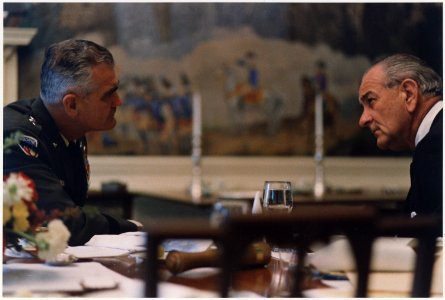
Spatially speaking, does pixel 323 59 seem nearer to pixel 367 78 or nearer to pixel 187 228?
pixel 367 78

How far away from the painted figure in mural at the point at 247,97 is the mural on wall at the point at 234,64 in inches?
0.5

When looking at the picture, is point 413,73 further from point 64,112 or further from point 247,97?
point 247,97

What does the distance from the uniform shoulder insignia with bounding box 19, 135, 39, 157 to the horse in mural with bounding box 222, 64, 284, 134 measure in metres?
6.08

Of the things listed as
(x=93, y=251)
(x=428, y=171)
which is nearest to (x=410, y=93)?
(x=428, y=171)

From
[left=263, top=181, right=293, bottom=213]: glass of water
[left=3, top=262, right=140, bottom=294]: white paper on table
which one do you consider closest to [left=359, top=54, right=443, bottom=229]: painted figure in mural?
[left=263, top=181, right=293, bottom=213]: glass of water

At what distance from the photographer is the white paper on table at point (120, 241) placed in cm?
288

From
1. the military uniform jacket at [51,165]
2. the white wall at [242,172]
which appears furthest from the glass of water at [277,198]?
the white wall at [242,172]

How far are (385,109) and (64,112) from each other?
143cm

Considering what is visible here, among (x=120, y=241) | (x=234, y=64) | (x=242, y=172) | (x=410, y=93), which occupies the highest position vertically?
(x=234, y=64)

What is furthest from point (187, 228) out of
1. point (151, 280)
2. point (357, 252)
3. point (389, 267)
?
point (389, 267)

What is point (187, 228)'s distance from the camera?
162cm

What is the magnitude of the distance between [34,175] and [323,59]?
22.8 feet

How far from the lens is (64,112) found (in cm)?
360

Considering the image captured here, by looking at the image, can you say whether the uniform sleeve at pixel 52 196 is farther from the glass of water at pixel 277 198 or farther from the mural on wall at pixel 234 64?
the mural on wall at pixel 234 64
